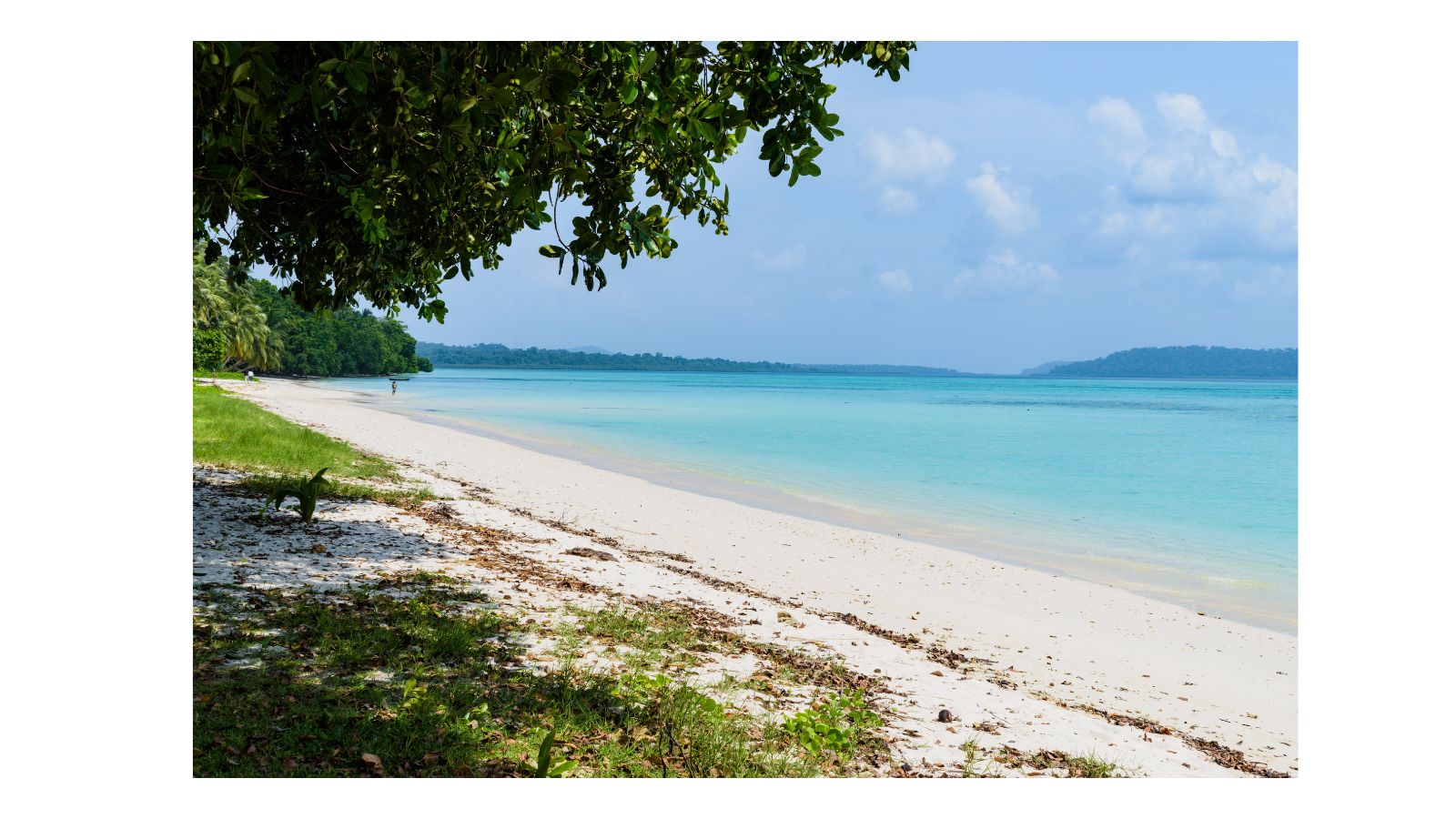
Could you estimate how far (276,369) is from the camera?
8462 cm

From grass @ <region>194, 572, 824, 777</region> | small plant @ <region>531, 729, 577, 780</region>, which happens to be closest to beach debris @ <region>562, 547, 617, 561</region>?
grass @ <region>194, 572, 824, 777</region>

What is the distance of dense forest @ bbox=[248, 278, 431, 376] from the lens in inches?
3083

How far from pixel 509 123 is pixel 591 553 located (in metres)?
5.47

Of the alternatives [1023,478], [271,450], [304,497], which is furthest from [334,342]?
[304,497]

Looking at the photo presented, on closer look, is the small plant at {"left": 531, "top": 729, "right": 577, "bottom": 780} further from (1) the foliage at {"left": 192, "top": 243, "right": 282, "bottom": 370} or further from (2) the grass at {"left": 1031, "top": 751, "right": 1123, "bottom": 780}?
(1) the foliage at {"left": 192, "top": 243, "right": 282, "bottom": 370}

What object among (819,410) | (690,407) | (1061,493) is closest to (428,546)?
(1061,493)

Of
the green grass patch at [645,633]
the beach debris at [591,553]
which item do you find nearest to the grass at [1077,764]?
the green grass patch at [645,633]

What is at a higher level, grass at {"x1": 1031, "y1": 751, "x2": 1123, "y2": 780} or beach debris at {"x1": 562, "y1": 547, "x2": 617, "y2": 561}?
beach debris at {"x1": 562, "y1": 547, "x2": 617, "y2": 561}

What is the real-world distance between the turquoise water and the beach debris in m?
6.92

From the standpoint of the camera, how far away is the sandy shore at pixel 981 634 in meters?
5.14

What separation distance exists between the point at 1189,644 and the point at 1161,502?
14.0 meters

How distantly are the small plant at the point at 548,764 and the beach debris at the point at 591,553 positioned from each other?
4869 mm

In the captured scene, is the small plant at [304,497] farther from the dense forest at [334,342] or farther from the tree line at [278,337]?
the dense forest at [334,342]
